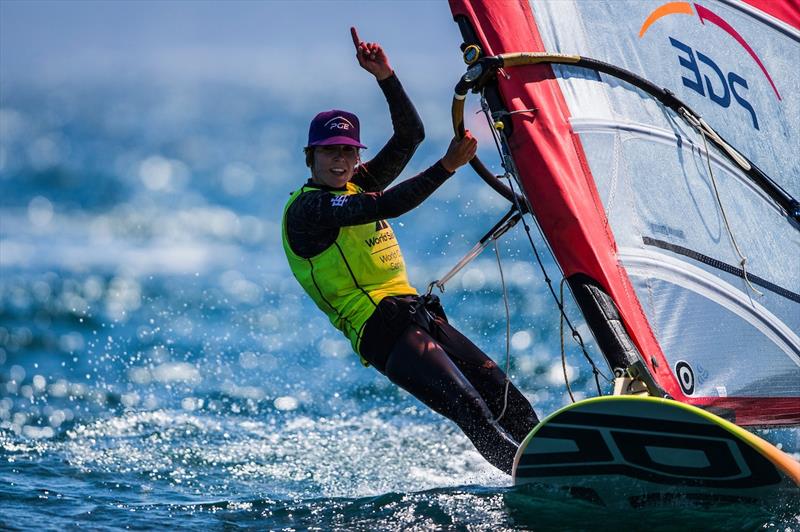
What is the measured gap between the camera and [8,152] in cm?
2322

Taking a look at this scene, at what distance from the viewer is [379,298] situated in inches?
182

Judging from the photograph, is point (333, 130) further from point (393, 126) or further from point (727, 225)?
point (727, 225)

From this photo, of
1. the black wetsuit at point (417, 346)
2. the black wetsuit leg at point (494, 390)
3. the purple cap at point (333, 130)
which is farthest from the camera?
the black wetsuit leg at point (494, 390)

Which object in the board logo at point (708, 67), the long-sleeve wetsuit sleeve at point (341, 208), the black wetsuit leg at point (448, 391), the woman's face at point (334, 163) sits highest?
the board logo at point (708, 67)

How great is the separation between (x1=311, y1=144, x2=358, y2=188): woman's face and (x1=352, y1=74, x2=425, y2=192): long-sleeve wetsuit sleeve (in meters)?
0.32

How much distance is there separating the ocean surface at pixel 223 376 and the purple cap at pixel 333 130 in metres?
1.50

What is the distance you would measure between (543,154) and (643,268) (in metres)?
0.62

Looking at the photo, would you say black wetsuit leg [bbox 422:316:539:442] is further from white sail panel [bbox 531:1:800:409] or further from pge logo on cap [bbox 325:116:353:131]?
pge logo on cap [bbox 325:116:353:131]

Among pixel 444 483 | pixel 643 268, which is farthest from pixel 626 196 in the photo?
pixel 444 483

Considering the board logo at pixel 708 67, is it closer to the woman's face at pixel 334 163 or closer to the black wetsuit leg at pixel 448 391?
the woman's face at pixel 334 163

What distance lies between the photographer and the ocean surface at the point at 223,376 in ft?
14.6

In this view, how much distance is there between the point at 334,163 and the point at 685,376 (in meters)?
1.68

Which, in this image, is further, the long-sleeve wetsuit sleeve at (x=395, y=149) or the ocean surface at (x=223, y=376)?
the long-sleeve wetsuit sleeve at (x=395, y=149)

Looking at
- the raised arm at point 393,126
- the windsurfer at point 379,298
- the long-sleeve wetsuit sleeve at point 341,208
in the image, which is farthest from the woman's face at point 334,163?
the raised arm at point 393,126
